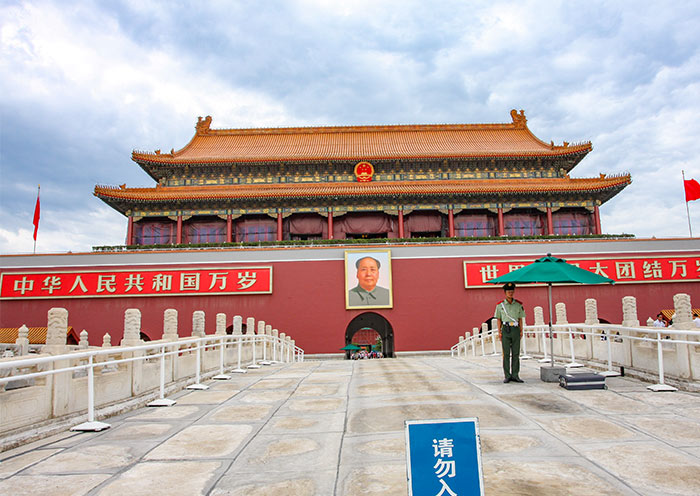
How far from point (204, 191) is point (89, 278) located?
22.8ft

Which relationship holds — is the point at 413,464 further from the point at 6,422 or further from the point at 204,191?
the point at 204,191

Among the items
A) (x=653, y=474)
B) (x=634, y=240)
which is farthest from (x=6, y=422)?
(x=634, y=240)

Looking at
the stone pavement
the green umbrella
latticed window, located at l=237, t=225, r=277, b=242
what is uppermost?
latticed window, located at l=237, t=225, r=277, b=242

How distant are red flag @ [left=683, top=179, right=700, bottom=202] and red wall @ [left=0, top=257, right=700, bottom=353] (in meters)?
4.12

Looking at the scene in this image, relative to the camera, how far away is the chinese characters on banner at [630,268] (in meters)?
23.4

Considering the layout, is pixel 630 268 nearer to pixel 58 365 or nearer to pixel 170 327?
pixel 170 327

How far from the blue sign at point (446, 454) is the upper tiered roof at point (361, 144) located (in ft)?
84.6

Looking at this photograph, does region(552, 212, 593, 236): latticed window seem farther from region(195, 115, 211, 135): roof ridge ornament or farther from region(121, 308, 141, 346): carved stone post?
region(121, 308, 141, 346): carved stone post

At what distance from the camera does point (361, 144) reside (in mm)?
31109

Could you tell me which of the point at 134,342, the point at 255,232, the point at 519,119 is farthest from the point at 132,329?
the point at 519,119

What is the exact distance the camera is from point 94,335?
2283 centimetres

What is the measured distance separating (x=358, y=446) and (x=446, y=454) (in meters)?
2.48

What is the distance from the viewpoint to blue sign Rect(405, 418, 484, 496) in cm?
253

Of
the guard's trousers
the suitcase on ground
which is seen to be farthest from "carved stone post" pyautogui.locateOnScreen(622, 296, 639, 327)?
the guard's trousers
